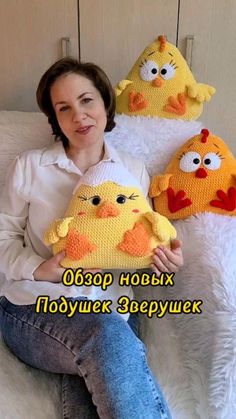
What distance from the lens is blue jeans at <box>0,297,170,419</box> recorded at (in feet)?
2.86

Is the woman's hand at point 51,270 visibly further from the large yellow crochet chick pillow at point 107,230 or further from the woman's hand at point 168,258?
the woman's hand at point 168,258

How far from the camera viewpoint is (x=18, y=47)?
168 centimetres

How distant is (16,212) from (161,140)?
1.49 feet

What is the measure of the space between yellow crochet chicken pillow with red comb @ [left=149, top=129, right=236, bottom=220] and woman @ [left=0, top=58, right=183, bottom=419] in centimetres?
8

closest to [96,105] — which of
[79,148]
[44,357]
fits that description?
[79,148]

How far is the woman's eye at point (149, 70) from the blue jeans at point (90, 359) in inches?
26.6

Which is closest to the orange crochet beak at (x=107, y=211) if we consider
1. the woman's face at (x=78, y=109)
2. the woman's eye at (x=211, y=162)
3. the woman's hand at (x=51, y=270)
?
the woman's hand at (x=51, y=270)

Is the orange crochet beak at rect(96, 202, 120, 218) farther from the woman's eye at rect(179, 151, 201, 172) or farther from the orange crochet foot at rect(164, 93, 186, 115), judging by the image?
the orange crochet foot at rect(164, 93, 186, 115)

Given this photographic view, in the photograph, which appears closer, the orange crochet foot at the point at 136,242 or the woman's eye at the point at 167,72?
the orange crochet foot at the point at 136,242

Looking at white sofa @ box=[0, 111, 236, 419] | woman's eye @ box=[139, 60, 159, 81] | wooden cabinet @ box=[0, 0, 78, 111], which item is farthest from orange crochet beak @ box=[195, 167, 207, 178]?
wooden cabinet @ box=[0, 0, 78, 111]

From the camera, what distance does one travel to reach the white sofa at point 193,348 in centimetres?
93

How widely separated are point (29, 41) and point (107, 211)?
946mm

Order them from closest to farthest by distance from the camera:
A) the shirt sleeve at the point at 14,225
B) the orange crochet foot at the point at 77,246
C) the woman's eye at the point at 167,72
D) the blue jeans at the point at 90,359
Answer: the blue jeans at the point at 90,359
the orange crochet foot at the point at 77,246
the shirt sleeve at the point at 14,225
the woman's eye at the point at 167,72

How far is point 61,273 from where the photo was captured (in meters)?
1.04
